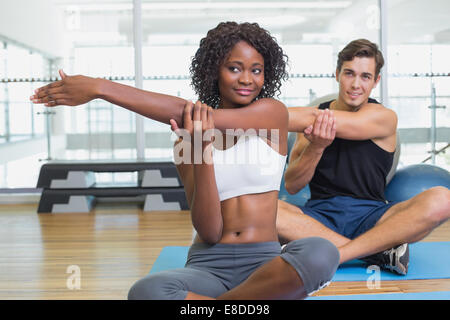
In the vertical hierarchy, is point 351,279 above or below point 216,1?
below

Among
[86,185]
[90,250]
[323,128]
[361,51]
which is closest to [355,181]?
[323,128]

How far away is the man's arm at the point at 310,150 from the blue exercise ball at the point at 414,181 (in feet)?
2.10

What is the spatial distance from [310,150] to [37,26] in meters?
3.23

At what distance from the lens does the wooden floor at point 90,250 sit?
2160 millimetres

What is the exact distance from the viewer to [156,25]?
14.8 feet

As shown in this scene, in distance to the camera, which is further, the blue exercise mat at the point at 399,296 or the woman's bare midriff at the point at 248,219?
the blue exercise mat at the point at 399,296

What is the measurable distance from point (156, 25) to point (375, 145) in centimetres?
272

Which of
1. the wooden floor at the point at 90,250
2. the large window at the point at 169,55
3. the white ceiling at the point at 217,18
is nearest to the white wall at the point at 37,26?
the large window at the point at 169,55

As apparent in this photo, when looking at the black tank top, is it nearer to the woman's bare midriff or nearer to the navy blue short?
the navy blue short

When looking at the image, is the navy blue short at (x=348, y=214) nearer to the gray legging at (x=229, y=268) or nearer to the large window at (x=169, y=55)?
the gray legging at (x=229, y=268)

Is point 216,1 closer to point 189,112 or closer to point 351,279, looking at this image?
point 351,279

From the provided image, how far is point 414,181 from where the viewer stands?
108 inches

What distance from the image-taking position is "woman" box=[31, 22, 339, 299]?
1.29 meters
